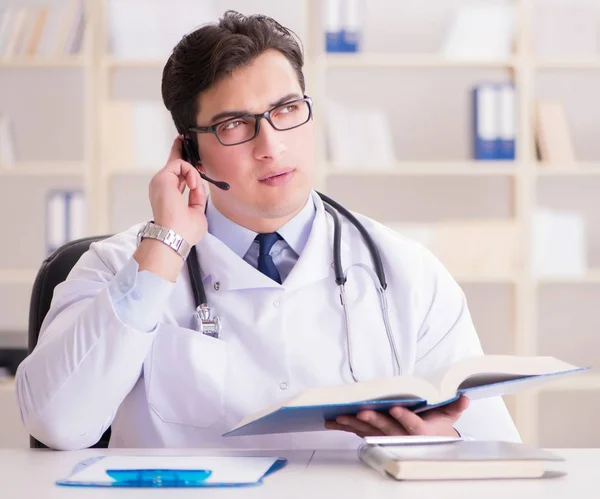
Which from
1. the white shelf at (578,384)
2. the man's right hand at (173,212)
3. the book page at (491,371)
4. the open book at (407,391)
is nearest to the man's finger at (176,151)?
the man's right hand at (173,212)

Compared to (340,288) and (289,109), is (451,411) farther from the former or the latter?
(289,109)

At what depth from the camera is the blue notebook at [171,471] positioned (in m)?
1.01

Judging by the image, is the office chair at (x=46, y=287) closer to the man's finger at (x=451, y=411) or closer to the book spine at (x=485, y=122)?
the man's finger at (x=451, y=411)

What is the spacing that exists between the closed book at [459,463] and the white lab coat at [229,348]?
409 mm

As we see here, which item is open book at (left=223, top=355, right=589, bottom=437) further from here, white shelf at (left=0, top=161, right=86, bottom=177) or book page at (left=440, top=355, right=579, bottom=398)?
white shelf at (left=0, top=161, right=86, bottom=177)

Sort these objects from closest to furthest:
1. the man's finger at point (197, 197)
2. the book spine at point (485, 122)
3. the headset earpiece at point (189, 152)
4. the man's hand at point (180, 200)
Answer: the man's hand at point (180, 200)
the man's finger at point (197, 197)
the headset earpiece at point (189, 152)
the book spine at point (485, 122)

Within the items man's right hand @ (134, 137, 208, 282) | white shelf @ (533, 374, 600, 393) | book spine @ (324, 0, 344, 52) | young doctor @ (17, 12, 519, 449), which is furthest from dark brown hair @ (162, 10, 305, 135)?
white shelf @ (533, 374, 600, 393)

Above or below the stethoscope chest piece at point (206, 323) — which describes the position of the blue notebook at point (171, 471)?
below

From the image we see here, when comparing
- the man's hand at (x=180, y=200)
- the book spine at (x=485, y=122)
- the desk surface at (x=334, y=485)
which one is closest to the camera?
the desk surface at (x=334, y=485)

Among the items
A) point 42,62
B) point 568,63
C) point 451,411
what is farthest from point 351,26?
point 451,411

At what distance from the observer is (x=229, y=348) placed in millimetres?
1556

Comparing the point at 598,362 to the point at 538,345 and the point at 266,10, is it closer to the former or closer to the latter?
the point at 538,345

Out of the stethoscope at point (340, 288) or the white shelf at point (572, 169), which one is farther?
the white shelf at point (572, 169)

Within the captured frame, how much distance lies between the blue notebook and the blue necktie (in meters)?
0.52
